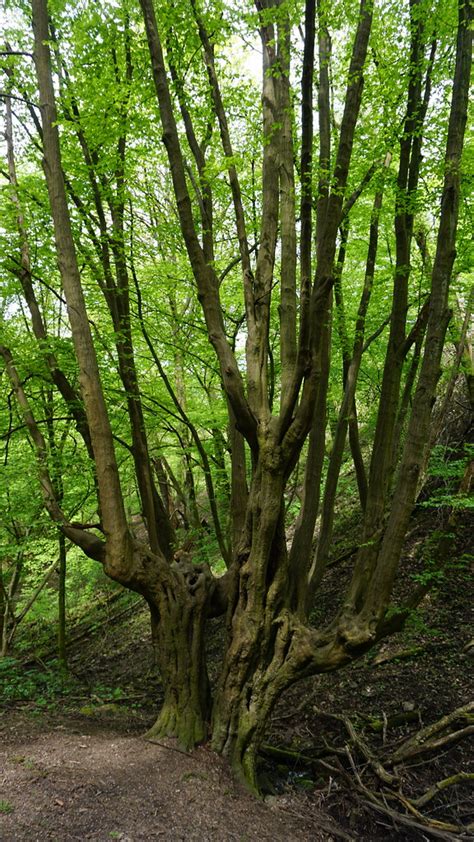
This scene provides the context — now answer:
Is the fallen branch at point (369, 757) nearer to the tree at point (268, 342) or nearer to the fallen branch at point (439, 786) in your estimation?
the fallen branch at point (439, 786)

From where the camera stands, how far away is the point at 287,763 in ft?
14.4

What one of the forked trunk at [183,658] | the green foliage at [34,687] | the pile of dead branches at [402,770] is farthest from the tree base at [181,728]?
the green foliage at [34,687]

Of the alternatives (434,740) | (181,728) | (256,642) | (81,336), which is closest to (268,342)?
(81,336)

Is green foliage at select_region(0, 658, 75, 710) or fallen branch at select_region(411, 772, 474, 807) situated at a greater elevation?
fallen branch at select_region(411, 772, 474, 807)

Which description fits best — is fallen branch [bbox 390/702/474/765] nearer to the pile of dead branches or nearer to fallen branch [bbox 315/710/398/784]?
the pile of dead branches

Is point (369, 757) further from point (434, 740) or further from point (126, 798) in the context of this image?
point (126, 798)

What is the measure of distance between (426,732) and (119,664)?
5.96m

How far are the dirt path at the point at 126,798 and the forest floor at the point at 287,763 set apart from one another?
10 mm

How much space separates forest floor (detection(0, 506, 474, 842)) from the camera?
3018 mm

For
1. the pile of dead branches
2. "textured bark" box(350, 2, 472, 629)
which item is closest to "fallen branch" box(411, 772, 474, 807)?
the pile of dead branches

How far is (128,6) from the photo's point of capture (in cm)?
553

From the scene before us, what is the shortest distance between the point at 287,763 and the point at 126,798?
182 centimetres

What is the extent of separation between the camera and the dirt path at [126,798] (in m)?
2.79

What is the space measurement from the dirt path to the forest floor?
0.03 ft
